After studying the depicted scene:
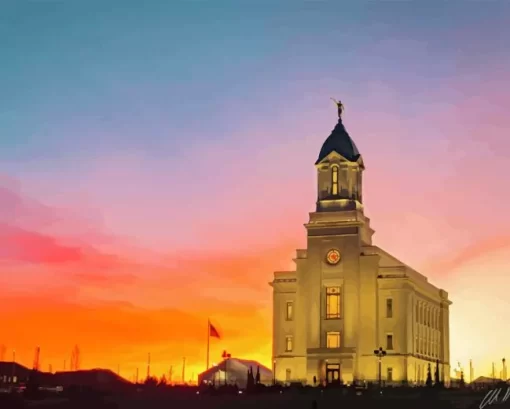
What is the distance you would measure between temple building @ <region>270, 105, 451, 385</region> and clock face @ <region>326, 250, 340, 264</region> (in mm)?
96

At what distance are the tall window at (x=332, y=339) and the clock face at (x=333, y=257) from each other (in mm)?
6844

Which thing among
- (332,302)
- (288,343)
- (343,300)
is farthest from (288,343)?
(343,300)

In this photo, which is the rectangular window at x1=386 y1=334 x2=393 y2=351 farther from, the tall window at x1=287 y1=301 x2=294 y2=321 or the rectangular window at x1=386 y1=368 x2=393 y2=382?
the tall window at x1=287 y1=301 x2=294 y2=321

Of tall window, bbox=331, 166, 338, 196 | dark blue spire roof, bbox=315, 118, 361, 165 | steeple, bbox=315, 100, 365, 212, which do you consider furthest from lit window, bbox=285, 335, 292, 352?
dark blue spire roof, bbox=315, 118, 361, 165

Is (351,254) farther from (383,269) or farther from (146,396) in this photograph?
(146,396)

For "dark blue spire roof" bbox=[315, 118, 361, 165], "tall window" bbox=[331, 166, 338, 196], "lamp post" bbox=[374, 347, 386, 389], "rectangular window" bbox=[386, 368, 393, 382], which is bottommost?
"rectangular window" bbox=[386, 368, 393, 382]

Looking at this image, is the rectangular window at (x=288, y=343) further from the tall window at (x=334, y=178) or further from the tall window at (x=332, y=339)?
the tall window at (x=334, y=178)

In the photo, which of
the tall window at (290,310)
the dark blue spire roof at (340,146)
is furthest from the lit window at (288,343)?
the dark blue spire roof at (340,146)

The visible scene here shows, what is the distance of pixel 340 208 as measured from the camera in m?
95.4

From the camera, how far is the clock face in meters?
94.2

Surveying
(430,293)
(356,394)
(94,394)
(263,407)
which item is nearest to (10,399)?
(94,394)

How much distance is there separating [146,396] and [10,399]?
1076cm

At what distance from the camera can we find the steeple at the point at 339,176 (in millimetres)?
95750

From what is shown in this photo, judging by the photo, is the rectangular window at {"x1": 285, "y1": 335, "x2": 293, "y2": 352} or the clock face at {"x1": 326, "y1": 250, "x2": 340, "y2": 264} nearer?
the clock face at {"x1": 326, "y1": 250, "x2": 340, "y2": 264}
